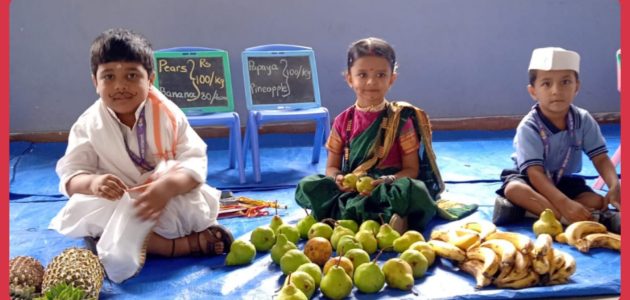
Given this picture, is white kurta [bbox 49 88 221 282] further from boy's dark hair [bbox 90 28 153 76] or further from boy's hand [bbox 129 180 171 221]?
boy's dark hair [bbox 90 28 153 76]

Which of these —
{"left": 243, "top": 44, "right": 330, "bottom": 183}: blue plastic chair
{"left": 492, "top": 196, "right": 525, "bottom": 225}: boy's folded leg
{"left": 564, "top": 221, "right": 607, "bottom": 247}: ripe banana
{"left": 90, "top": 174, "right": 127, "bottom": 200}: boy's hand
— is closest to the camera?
{"left": 90, "top": 174, "right": 127, "bottom": 200}: boy's hand

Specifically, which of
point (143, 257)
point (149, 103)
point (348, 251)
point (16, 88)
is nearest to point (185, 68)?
point (16, 88)

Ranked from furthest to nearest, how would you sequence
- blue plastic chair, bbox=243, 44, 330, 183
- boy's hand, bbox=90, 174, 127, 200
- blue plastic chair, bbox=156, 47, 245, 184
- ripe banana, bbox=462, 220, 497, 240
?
blue plastic chair, bbox=243, 44, 330, 183
blue plastic chair, bbox=156, 47, 245, 184
ripe banana, bbox=462, 220, 497, 240
boy's hand, bbox=90, 174, 127, 200

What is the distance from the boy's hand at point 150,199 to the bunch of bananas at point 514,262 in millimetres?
1196

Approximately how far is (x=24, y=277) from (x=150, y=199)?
1.89ft

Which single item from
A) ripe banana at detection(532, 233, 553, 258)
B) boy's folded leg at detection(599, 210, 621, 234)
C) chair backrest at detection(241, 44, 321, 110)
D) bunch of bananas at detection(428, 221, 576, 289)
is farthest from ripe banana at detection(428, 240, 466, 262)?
chair backrest at detection(241, 44, 321, 110)

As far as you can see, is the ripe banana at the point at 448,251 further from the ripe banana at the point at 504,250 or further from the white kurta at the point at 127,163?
the white kurta at the point at 127,163

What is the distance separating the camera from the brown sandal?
296 cm

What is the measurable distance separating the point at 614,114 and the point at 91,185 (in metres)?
5.01

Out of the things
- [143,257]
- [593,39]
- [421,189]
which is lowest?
[143,257]

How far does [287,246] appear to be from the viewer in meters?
2.74

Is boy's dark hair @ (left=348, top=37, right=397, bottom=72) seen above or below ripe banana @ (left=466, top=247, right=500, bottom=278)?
above

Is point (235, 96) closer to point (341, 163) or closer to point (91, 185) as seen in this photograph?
point (341, 163)

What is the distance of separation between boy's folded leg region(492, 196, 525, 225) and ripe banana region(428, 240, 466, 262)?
0.62 m
